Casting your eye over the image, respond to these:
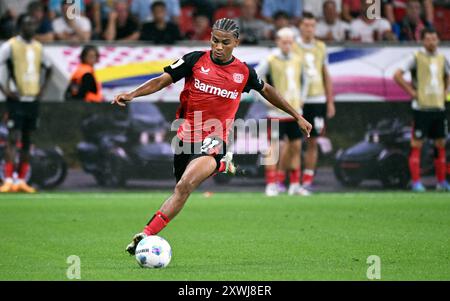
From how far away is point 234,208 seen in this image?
16.4 metres

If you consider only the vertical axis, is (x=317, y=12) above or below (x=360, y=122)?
above

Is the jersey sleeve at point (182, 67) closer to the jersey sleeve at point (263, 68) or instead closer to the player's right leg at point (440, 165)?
the jersey sleeve at point (263, 68)

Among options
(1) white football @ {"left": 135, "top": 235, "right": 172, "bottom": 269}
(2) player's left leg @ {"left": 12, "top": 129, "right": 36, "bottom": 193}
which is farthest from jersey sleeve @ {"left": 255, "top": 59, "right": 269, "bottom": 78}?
(1) white football @ {"left": 135, "top": 235, "right": 172, "bottom": 269}

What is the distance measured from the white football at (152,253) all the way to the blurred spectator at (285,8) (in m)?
13.7

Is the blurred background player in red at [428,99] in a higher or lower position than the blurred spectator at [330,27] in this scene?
lower

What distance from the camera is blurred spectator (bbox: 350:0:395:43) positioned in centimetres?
2230

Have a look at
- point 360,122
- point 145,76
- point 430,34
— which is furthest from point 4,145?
point 430,34

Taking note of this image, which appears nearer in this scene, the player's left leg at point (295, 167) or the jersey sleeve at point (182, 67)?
the jersey sleeve at point (182, 67)

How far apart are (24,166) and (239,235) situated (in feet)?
23.2

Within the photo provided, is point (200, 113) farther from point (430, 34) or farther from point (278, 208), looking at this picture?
point (430, 34)

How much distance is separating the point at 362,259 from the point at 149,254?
2097 mm

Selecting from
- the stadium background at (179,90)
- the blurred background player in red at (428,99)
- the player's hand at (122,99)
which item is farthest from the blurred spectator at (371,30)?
the player's hand at (122,99)

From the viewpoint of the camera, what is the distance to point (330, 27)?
22.2 metres

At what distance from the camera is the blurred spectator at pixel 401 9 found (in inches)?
907
